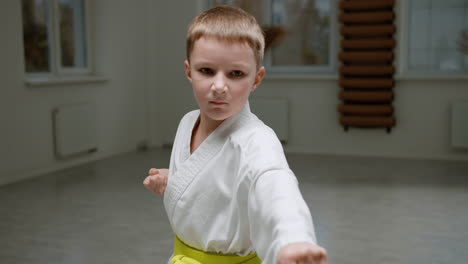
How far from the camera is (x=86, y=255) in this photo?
269 centimetres

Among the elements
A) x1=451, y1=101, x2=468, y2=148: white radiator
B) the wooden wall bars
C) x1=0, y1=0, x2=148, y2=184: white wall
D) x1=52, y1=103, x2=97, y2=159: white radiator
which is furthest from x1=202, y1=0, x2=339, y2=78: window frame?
x1=52, y1=103, x2=97, y2=159: white radiator

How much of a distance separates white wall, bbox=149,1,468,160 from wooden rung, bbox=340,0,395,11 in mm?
825

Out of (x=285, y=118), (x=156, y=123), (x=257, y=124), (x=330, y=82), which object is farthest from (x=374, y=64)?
(x=257, y=124)

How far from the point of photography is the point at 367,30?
18.2 ft

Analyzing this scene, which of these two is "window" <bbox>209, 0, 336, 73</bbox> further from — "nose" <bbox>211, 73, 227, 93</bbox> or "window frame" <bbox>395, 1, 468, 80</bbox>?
"nose" <bbox>211, 73, 227, 93</bbox>

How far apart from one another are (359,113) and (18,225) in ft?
12.4

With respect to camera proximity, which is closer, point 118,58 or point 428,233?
point 428,233

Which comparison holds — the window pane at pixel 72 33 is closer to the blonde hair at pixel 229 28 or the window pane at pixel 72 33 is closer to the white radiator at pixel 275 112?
the white radiator at pixel 275 112

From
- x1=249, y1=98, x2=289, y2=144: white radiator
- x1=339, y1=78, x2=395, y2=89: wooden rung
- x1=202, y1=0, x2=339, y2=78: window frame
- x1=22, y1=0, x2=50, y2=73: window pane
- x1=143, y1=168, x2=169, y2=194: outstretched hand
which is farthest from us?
Result: x1=249, y1=98, x2=289, y2=144: white radiator

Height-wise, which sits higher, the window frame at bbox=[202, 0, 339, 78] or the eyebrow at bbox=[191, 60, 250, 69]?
the window frame at bbox=[202, 0, 339, 78]

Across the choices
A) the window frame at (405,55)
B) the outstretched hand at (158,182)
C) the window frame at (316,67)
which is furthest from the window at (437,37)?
the outstretched hand at (158,182)

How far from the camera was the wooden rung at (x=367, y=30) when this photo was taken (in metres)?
5.51

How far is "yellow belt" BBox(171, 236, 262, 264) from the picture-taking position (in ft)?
3.35

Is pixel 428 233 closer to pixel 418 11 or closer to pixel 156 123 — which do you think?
pixel 418 11
